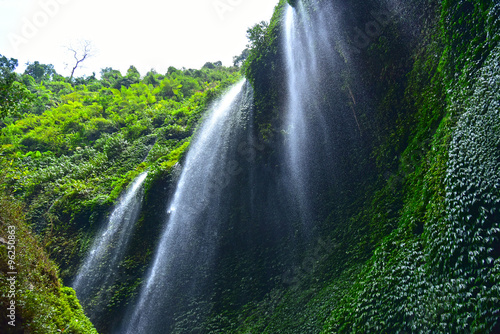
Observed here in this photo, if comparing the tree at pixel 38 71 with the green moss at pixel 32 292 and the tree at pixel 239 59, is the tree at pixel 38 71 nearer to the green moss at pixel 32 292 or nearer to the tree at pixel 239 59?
the tree at pixel 239 59

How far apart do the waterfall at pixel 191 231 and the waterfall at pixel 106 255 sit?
4.86ft

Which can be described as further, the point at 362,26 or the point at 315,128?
the point at 315,128

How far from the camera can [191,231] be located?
10594 mm

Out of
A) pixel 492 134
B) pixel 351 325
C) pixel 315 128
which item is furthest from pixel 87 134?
pixel 492 134

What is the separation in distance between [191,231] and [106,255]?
3765 mm

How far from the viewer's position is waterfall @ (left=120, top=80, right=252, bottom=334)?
9.55 meters

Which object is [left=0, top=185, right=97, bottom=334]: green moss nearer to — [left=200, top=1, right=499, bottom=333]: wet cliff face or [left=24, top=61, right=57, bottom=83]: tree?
[left=200, top=1, right=499, bottom=333]: wet cliff face

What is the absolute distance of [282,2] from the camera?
1201 cm

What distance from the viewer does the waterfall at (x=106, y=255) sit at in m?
10.3

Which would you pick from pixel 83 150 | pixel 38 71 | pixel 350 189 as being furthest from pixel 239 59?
pixel 350 189

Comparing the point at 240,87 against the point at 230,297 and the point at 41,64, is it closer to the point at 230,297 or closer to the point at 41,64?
the point at 230,297

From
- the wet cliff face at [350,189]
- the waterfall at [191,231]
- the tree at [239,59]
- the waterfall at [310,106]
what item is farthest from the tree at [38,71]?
the waterfall at [310,106]

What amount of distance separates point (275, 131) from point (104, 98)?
70.6 ft

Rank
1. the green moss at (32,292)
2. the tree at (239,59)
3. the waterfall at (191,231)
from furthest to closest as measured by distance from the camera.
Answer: the tree at (239,59) < the waterfall at (191,231) < the green moss at (32,292)
